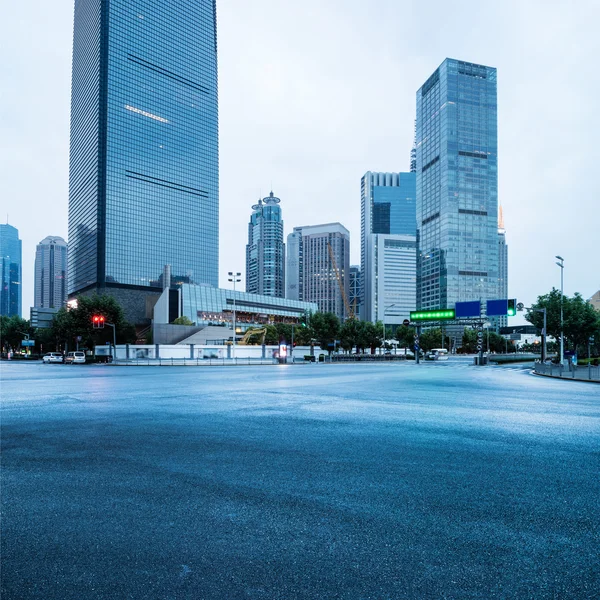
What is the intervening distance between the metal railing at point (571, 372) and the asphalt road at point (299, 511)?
2312cm

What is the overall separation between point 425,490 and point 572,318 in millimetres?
57715

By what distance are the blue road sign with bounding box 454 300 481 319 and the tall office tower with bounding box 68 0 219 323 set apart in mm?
120849

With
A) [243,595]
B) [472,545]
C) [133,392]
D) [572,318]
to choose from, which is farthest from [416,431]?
[572,318]

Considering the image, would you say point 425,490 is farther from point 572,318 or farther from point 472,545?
point 572,318

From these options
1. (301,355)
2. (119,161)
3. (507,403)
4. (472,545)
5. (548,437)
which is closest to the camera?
(472,545)

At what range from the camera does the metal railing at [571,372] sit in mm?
29794

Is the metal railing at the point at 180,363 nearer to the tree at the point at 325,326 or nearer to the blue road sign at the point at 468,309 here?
the tree at the point at 325,326

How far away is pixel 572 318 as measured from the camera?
2109 inches

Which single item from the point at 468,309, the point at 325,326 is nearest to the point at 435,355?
the point at 325,326

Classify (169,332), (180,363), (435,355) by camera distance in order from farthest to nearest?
(169,332) → (435,355) → (180,363)

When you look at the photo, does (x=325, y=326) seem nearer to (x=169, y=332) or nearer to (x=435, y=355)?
(x=435, y=355)

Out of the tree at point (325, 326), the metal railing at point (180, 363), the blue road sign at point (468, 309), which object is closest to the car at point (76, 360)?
the metal railing at point (180, 363)

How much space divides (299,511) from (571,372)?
3528 cm

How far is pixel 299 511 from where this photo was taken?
4.98 metres
